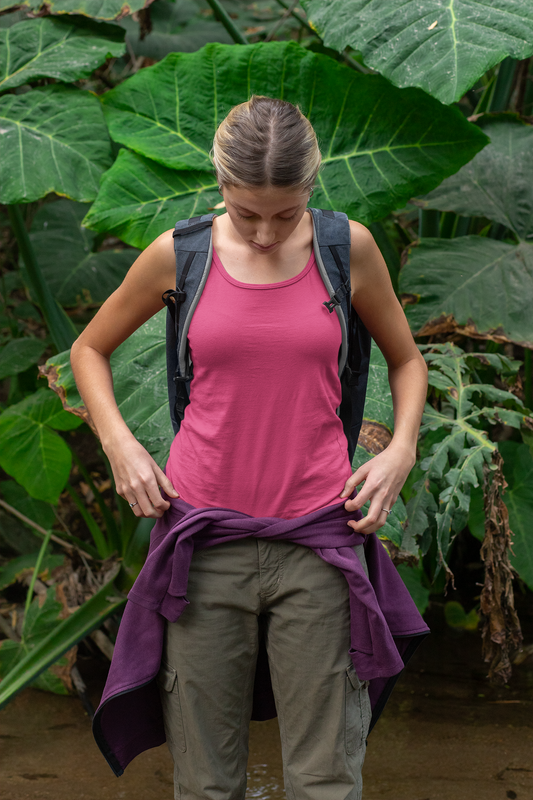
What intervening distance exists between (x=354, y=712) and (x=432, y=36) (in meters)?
1.51

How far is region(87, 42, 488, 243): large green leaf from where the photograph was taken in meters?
1.93

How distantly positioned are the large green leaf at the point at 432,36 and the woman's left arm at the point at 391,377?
2.59ft

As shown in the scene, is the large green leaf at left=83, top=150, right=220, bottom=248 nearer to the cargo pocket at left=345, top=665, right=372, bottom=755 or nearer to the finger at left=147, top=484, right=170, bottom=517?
the finger at left=147, top=484, right=170, bottom=517

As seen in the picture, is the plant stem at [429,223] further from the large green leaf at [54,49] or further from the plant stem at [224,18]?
the large green leaf at [54,49]

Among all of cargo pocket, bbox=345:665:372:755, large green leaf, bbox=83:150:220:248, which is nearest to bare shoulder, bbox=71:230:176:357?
cargo pocket, bbox=345:665:372:755

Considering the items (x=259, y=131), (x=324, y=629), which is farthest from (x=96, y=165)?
(x=324, y=629)

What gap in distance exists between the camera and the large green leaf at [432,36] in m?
1.67

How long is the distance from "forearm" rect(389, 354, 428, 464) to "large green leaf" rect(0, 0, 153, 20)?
149cm

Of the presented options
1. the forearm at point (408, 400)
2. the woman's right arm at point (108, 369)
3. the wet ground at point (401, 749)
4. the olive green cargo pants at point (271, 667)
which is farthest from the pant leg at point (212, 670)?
the wet ground at point (401, 749)

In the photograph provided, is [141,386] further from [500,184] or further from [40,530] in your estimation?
[500,184]

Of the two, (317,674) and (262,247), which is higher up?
(262,247)

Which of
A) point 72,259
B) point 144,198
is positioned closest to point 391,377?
point 144,198

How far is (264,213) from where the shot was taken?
36.3 inches

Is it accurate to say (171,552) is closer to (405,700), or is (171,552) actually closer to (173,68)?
(405,700)
